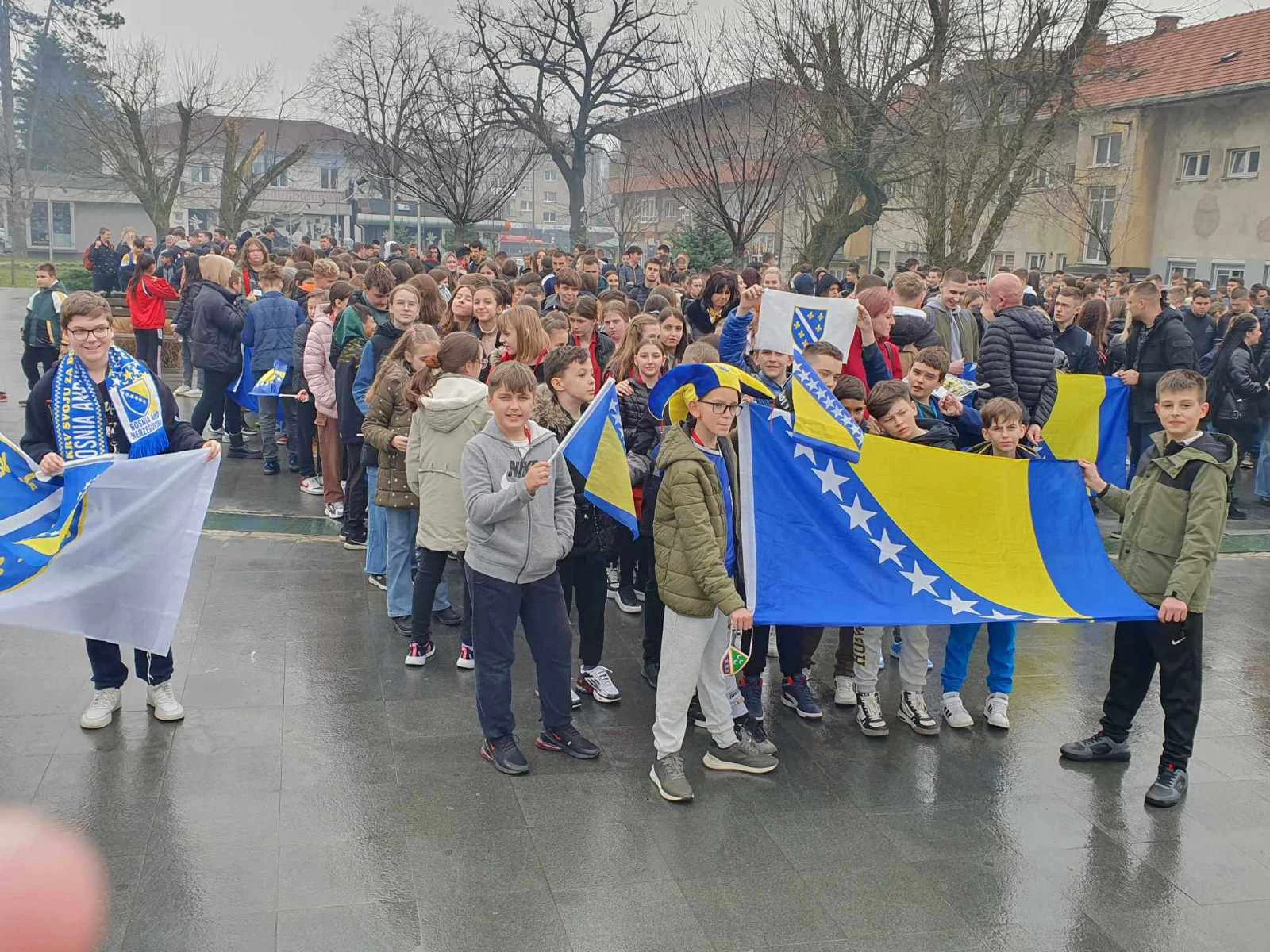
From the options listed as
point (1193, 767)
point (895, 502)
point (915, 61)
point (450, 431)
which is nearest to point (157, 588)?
point (450, 431)

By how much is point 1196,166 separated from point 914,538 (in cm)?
3299

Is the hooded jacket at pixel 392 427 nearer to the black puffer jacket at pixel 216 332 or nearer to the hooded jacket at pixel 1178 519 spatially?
the hooded jacket at pixel 1178 519

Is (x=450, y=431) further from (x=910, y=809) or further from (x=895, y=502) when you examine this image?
(x=910, y=809)

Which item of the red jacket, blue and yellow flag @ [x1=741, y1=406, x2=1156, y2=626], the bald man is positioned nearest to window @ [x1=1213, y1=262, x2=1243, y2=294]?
the bald man

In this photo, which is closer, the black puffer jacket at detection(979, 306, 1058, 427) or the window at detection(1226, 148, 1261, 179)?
the black puffer jacket at detection(979, 306, 1058, 427)

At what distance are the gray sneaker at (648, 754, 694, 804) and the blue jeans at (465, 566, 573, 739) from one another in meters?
0.58

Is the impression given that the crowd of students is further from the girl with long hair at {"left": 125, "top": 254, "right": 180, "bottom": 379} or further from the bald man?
the girl with long hair at {"left": 125, "top": 254, "right": 180, "bottom": 379}

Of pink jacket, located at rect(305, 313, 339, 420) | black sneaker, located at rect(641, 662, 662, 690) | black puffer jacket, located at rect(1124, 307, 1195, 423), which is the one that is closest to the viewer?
black sneaker, located at rect(641, 662, 662, 690)

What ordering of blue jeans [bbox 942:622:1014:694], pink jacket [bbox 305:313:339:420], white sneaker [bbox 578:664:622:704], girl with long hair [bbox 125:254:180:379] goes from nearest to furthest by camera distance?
blue jeans [bbox 942:622:1014:694]
white sneaker [bbox 578:664:622:704]
pink jacket [bbox 305:313:339:420]
girl with long hair [bbox 125:254:180:379]

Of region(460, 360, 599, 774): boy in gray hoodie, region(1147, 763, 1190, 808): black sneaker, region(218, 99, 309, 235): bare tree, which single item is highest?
region(218, 99, 309, 235): bare tree

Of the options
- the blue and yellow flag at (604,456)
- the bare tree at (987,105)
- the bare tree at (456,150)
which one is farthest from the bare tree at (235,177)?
the blue and yellow flag at (604,456)

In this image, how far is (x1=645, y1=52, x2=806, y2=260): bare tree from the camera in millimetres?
19609

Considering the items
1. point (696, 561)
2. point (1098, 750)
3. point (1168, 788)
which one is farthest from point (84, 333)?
point (1168, 788)

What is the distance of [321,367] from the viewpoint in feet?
31.9
